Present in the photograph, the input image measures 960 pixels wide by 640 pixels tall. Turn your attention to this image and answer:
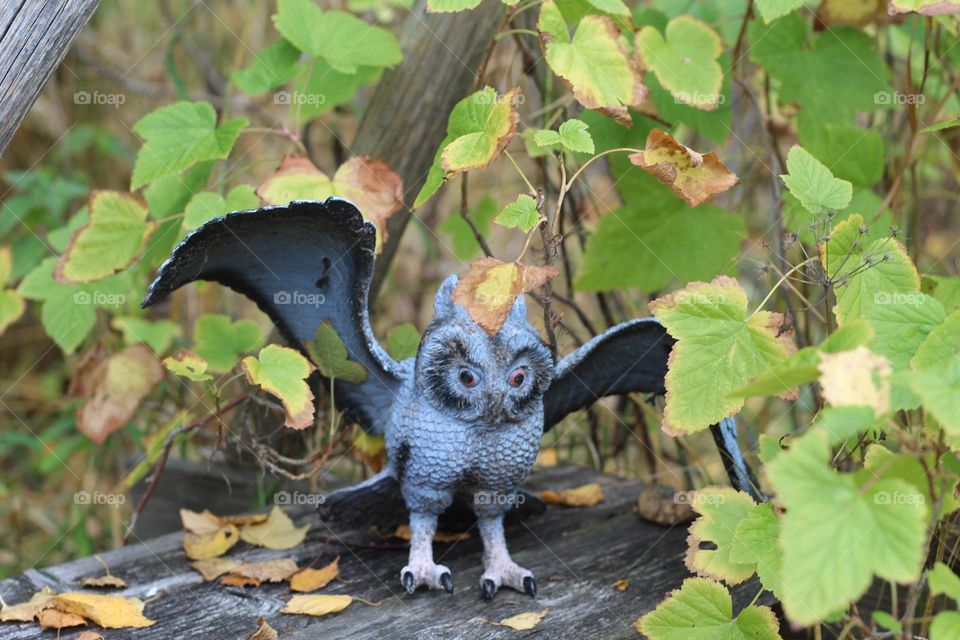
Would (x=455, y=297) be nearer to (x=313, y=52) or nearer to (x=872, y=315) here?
(x=872, y=315)

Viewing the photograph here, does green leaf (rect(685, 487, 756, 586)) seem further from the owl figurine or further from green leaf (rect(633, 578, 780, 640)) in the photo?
the owl figurine

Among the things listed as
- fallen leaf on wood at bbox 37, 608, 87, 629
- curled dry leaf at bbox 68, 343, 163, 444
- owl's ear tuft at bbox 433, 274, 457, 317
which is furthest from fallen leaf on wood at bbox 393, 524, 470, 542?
curled dry leaf at bbox 68, 343, 163, 444

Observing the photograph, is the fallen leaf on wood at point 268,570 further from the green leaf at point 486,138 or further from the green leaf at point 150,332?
the green leaf at point 150,332

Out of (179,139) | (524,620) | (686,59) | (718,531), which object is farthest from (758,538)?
(179,139)

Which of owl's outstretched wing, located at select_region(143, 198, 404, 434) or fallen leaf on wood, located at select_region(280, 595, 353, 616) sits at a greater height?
owl's outstretched wing, located at select_region(143, 198, 404, 434)

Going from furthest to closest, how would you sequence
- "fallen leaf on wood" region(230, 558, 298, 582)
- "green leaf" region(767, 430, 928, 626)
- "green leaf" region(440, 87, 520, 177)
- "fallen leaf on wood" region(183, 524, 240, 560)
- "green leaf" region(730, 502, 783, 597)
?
1. "fallen leaf on wood" region(183, 524, 240, 560)
2. "fallen leaf on wood" region(230, 558, 298, 582)
3. "green leaf" region(440, 87, 520, 177)
4. "green leaf" region(730, 502, 783, 597)
5. "green leaf" region(767, 430, 928, 626)

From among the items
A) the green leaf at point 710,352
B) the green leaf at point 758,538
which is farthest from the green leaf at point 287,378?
the green leaf at point 758,538
